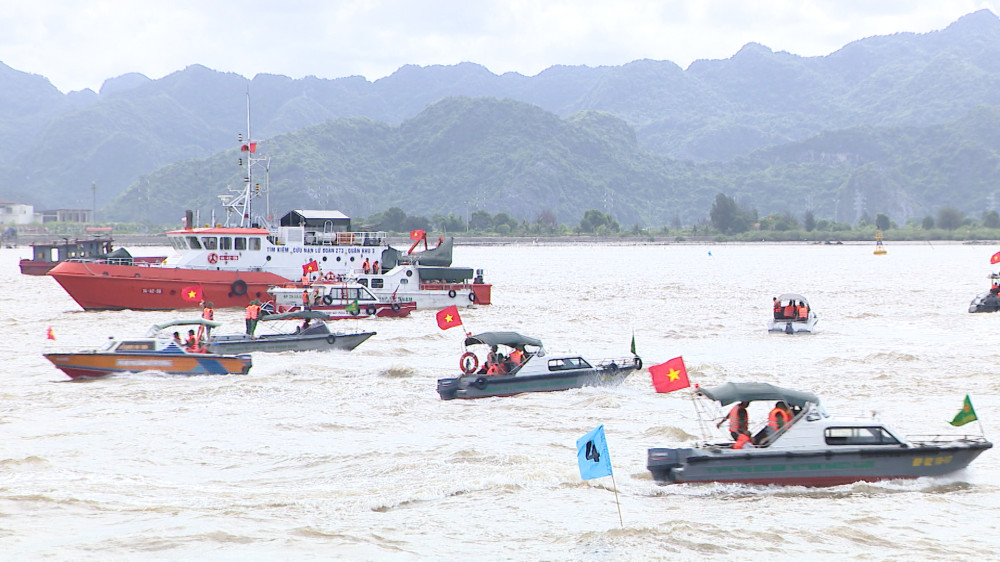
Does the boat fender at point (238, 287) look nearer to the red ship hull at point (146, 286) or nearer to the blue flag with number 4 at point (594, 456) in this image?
the red ship hull at point (146, 286)

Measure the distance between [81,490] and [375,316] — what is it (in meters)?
33.4

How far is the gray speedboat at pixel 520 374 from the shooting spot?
2959 centimetres

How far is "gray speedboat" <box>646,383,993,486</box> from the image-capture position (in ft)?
66.2

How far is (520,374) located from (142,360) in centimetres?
1174

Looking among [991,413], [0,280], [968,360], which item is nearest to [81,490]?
[991,413]

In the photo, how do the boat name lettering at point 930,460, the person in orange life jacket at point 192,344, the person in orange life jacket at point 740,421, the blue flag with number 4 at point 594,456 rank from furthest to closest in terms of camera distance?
the person in orange life jacket at point 192,344
the person in orange life jacket at point 740,421
the boat name lettering at point 930,460
the blue flag with number 4 at point 594,456

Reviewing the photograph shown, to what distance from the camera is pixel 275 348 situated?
38.1 m

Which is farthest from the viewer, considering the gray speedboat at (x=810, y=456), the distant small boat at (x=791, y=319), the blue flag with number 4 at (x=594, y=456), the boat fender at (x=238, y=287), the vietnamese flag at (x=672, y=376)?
the boat fender at (x=238, y=287)

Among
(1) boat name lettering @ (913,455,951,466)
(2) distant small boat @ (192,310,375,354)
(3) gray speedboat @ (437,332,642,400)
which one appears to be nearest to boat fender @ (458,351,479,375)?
(3) gray speedboat @ (437,332,642,400)

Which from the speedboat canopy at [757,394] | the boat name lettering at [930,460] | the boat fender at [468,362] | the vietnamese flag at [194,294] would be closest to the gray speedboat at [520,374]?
the boat fender at [468,362]

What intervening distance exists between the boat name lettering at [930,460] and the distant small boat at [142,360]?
20621mm

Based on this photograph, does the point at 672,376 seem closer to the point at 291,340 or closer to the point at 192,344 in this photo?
the point at 192,344

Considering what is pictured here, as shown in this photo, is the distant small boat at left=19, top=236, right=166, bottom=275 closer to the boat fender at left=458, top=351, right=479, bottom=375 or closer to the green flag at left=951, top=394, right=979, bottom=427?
the boat fender at left=458, top=351, right=479, bottom=375

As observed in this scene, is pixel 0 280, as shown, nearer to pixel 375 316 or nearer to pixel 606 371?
pixel 375 316
